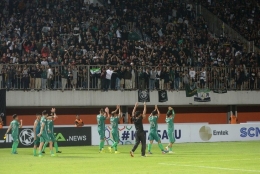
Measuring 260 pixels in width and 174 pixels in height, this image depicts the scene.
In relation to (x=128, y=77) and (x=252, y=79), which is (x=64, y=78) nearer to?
(x=128, y=77)

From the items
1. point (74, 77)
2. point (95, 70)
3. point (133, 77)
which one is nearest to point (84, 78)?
point (74, 77)

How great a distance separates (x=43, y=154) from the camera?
31.6 m

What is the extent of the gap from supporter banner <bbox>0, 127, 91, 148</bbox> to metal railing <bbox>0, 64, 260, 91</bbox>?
4.75 meters

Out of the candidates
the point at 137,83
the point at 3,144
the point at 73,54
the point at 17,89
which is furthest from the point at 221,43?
the point at 3,144

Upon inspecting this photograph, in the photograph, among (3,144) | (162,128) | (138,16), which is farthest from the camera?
(138,16)

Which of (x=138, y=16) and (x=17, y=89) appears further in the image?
(x=138, y=16)

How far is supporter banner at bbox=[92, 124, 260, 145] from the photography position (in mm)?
40806

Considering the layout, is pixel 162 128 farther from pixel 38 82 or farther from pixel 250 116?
pixel 250 116

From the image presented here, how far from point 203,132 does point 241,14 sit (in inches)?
653

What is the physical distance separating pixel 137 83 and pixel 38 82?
24.3 feet

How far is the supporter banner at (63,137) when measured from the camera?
37.6m

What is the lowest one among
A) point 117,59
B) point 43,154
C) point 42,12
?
point 43,154

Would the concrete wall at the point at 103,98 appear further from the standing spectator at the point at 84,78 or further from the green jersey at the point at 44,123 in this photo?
the green jersey at the point at 44,123

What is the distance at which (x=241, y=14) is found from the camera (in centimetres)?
5544
